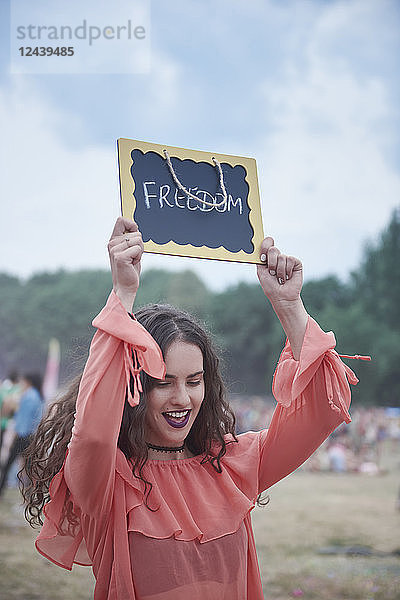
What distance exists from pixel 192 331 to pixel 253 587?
0.62m

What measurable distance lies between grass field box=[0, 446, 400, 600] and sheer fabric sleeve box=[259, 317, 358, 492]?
3.02 m

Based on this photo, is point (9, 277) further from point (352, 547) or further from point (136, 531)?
point (136, 531)

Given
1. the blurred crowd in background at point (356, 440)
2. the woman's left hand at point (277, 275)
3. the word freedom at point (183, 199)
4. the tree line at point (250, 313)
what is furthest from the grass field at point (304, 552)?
the tree line at point (250, 313)

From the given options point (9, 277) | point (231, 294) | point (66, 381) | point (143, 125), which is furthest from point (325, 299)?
point (66, 381)

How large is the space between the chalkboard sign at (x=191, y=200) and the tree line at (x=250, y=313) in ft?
51.6

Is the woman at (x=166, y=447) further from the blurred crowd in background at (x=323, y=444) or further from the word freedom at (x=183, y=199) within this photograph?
the blurred crowd in background at (x=323, y=444)

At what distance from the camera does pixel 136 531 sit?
1.35 metres

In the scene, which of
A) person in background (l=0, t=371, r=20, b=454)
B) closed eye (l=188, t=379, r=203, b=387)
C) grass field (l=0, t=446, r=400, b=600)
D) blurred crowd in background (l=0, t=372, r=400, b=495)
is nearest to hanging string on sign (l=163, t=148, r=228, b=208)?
closed eye (l=188, t=379, r=203, b=387)

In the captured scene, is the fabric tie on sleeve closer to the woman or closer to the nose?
the woman

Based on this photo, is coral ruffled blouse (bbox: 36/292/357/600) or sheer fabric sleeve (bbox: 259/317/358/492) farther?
sheer fabric sleeve (bbox: 259/317/358/492)

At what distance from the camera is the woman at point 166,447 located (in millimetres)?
1242

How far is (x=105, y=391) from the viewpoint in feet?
3.96

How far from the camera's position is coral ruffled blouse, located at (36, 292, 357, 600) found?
4.02 feet

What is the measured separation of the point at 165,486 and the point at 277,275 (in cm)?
56
